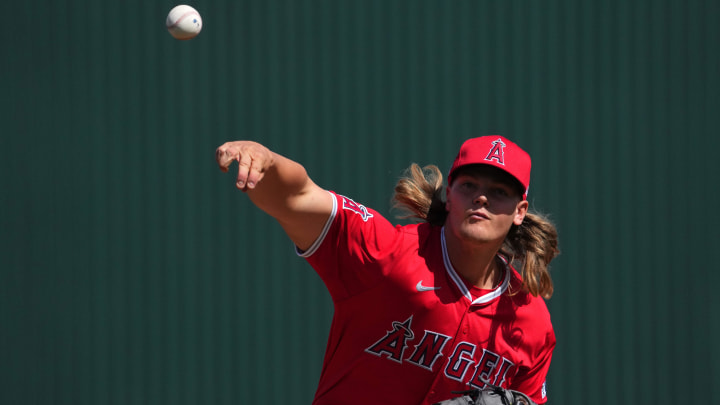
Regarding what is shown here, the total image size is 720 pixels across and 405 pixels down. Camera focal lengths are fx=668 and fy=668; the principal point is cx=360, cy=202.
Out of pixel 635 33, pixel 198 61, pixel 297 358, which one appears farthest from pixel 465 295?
pixel 635 33

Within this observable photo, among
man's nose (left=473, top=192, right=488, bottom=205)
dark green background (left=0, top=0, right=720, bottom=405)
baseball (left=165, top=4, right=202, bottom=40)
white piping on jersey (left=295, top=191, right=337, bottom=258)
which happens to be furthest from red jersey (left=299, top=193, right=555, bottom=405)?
dark green background (left=0, top=0, right=720, bottom=405)

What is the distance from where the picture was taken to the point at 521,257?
2.89 m

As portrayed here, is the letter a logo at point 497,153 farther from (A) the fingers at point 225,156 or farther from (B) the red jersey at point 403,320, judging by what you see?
(A) the fingers at point 225,156

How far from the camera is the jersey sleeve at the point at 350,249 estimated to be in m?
2.31

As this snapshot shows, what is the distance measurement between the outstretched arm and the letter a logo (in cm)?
67

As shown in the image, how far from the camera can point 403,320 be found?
246 cm

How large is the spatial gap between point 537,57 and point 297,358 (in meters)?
2.78

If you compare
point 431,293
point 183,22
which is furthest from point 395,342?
point 183,22

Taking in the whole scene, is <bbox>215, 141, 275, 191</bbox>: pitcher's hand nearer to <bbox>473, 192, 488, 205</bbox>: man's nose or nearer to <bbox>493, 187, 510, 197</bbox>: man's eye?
<bbox>473, 192, 488, 205</bbox>: man's nose

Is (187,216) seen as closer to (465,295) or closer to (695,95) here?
(465,295)

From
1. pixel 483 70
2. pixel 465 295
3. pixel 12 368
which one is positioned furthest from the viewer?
pixel 483 70

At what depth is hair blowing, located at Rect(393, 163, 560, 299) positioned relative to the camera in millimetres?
2807

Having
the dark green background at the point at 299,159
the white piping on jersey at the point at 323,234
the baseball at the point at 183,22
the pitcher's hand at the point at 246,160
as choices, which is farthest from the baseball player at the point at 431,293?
the dark green background at the point at 299,159

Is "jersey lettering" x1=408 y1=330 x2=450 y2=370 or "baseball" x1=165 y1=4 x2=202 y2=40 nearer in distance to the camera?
"jersey lettering" x1=408 y1=330 x2=450 y2=370
